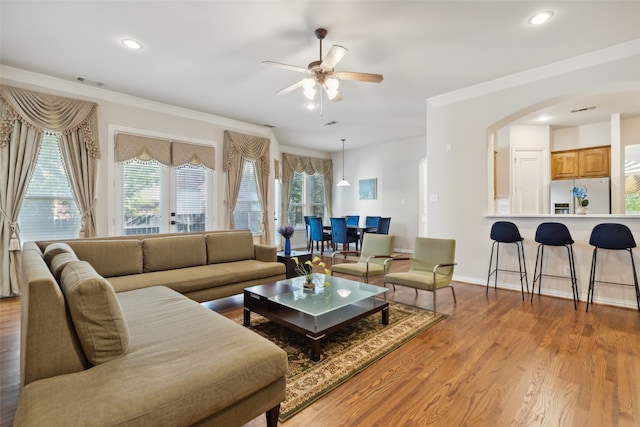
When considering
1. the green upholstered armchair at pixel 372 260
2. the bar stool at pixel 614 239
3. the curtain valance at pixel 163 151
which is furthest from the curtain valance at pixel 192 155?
the bar stool at pixel 614 239

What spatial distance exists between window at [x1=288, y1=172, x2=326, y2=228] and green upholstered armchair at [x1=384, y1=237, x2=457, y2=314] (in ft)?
15.9

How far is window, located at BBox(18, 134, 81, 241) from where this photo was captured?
12.7 feet

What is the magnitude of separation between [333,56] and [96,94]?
3.72m

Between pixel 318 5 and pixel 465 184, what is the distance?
126 inches

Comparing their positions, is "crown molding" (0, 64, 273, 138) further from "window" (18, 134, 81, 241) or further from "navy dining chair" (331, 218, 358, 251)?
"navy dining chair" (331, 218, 358, 251)

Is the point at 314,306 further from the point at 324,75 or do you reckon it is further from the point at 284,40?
the point at 284,40

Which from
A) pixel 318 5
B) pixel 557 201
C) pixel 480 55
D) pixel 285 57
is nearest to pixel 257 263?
pixel 285 57

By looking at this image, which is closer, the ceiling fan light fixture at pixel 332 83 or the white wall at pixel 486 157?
the ceiling fan light fixture at pixel 332 83

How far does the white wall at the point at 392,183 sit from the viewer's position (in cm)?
731

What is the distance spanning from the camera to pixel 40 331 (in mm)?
1233

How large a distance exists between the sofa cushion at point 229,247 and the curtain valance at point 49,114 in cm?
223

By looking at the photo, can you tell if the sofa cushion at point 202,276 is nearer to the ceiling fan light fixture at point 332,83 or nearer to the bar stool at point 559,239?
the ceiling fan light fixture at point 332,83

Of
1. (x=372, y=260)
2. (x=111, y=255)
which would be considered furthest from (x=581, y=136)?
(x=111, y=255)

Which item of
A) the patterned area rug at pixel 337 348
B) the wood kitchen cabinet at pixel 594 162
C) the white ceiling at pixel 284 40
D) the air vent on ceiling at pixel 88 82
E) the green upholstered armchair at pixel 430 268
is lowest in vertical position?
the patterned area rug at pixel 337 348
